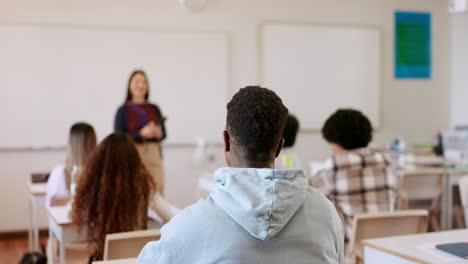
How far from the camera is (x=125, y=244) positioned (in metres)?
2.21

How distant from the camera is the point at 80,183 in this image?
256 centimetres

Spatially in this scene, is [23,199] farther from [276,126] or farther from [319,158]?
[276,126]

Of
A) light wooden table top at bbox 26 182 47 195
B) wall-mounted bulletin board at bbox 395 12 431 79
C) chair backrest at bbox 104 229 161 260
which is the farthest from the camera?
wall-mounted bulletin board at bbox 395 12 431 79

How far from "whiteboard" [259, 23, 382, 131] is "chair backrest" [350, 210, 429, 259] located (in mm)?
3491

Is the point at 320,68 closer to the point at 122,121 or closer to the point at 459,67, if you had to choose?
the point at 459,67

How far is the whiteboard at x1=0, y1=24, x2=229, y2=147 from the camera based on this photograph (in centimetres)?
530

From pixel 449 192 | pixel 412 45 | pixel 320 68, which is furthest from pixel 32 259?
pixel 412 45

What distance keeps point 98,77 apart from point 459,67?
4472mm

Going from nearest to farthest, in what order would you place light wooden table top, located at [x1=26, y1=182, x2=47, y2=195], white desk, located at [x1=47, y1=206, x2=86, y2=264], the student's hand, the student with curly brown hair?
the student with curly brown hair < white desk, located at [x1=47, y1=206, x2=86, y2=264] < light wooden table top, located at [x1=26, y1=182, x2=47, y2=195] < the student's hand

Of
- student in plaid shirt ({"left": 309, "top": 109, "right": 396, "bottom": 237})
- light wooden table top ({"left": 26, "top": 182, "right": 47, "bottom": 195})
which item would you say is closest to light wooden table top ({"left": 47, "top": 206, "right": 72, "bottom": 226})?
light wooden table top ({"left": 26, "top": 182, "right": 47, "bottom": 195})

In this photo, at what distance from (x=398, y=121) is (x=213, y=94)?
8.11 feet

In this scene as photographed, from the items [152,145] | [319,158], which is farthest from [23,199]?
[319,158]

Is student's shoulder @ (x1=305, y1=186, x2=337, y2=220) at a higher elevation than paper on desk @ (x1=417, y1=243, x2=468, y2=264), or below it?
higher

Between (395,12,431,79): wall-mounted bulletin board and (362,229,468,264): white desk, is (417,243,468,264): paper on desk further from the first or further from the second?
(395,12,431,79): wall-mounted bulletin board
